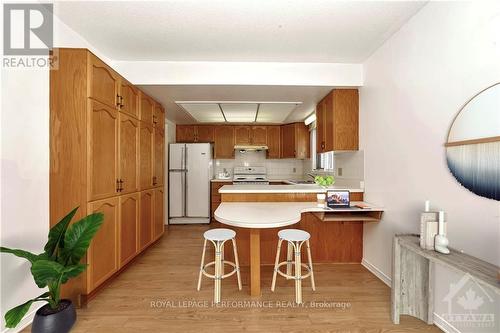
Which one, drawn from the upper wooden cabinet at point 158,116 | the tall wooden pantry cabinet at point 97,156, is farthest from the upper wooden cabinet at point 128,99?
the upper wooden cabinet at point 158,116

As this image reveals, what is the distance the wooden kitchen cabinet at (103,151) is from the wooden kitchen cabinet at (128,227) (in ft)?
0.88

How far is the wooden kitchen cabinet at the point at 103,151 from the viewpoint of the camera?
201cm

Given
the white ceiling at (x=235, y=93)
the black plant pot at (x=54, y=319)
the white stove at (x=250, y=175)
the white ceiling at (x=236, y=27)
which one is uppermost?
the white ceiling at (x=236, y=27)

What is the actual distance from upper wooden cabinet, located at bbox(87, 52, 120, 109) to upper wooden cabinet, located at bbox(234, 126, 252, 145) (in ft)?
10.5

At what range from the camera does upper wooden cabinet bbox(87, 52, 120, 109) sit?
200cm

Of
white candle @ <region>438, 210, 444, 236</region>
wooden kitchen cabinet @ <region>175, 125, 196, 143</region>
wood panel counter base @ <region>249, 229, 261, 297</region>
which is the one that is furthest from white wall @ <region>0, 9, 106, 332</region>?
wooden kitchen cabinet @ <region>175, 125, 196, 143</region>

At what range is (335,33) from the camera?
7.28 ft

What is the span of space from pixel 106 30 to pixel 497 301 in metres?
3.68

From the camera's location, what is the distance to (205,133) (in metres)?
5.37

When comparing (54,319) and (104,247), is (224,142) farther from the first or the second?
(54,319)

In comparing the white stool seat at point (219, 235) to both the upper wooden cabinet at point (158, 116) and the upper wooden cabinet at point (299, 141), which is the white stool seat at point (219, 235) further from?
the upper wooden cabinet at point (299, 141)

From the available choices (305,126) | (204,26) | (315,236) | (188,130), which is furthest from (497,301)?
(188,130)

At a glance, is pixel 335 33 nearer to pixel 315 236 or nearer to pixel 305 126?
pixel 315 236

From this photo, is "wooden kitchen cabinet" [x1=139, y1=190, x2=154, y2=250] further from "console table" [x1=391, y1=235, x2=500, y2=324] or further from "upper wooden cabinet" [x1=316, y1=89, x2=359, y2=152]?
"console table" [x1=391, y1=235, x2=500, y2=324]
